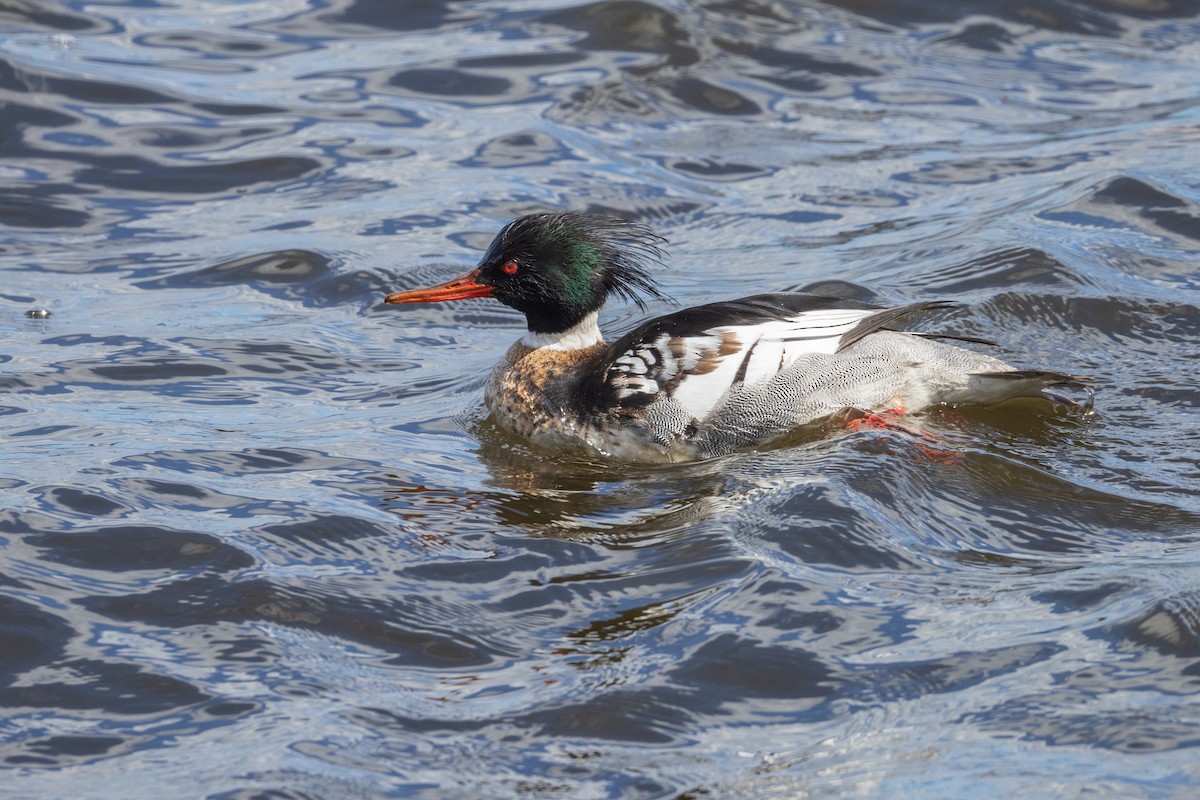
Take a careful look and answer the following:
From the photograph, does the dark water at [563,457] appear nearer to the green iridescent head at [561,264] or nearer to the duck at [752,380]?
the duck at [752,380]

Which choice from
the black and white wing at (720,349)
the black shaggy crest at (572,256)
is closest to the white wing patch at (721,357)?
the black and white wing at (720,349)

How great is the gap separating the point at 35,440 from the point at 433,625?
2.85m

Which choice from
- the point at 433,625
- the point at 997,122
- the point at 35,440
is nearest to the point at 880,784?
the point at 433,625

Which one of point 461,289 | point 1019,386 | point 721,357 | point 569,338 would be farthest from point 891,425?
point 461,289

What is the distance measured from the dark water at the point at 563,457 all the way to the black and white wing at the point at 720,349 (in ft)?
1.21

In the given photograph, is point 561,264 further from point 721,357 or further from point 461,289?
point 721,357

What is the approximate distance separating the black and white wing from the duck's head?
0.60 metres

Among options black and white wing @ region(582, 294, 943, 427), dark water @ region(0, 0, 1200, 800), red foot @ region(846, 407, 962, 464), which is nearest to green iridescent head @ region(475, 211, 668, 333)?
black and white wing @ region(582, 294, 943, 427)

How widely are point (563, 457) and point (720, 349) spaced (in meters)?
0.93

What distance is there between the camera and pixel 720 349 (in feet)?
23.8

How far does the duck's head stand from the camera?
307 inches

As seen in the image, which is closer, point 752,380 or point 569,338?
point 752,380

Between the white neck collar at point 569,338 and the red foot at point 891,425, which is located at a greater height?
the white neck collar at point 569,338

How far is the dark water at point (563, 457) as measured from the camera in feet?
15.5
